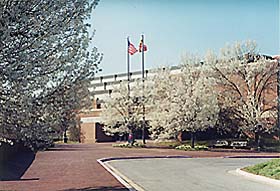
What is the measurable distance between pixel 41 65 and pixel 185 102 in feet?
118

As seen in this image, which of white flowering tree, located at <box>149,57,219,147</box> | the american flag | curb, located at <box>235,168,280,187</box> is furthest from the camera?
the american flag

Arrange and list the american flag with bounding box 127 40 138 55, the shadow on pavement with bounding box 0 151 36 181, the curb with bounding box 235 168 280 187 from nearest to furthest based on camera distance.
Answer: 1. the curb with bounding box 235 168 280 187
2. the shadow on pavement with bounding box 0 151 36 181
3. the american flag with bounding box 127 40 138 55

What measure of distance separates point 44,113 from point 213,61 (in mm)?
37945

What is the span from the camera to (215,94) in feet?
160

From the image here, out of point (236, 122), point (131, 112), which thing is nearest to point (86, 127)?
point (131, 112)

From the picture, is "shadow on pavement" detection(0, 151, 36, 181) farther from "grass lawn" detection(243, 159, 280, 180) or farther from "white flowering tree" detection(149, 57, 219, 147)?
"white flowering tree" detection(149, 57, 219, 147)

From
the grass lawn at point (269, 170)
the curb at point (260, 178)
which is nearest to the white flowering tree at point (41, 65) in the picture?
the curb at point (260, 178)

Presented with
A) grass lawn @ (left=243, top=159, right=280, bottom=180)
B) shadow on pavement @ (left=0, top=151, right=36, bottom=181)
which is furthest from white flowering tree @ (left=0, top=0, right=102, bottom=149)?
grass lawn @ (left=243, top=159, right=280, bottom=180)

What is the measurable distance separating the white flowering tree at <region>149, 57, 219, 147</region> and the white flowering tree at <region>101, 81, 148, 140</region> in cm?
217

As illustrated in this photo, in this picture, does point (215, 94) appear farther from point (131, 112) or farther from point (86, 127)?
point (86, 127)

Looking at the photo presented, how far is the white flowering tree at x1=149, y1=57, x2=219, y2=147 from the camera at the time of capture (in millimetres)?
46844

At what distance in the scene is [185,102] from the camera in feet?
155

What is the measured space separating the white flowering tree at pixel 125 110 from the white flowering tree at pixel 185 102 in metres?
2.17

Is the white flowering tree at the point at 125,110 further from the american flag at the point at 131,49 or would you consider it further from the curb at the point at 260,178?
the curb at the point at 260,178
